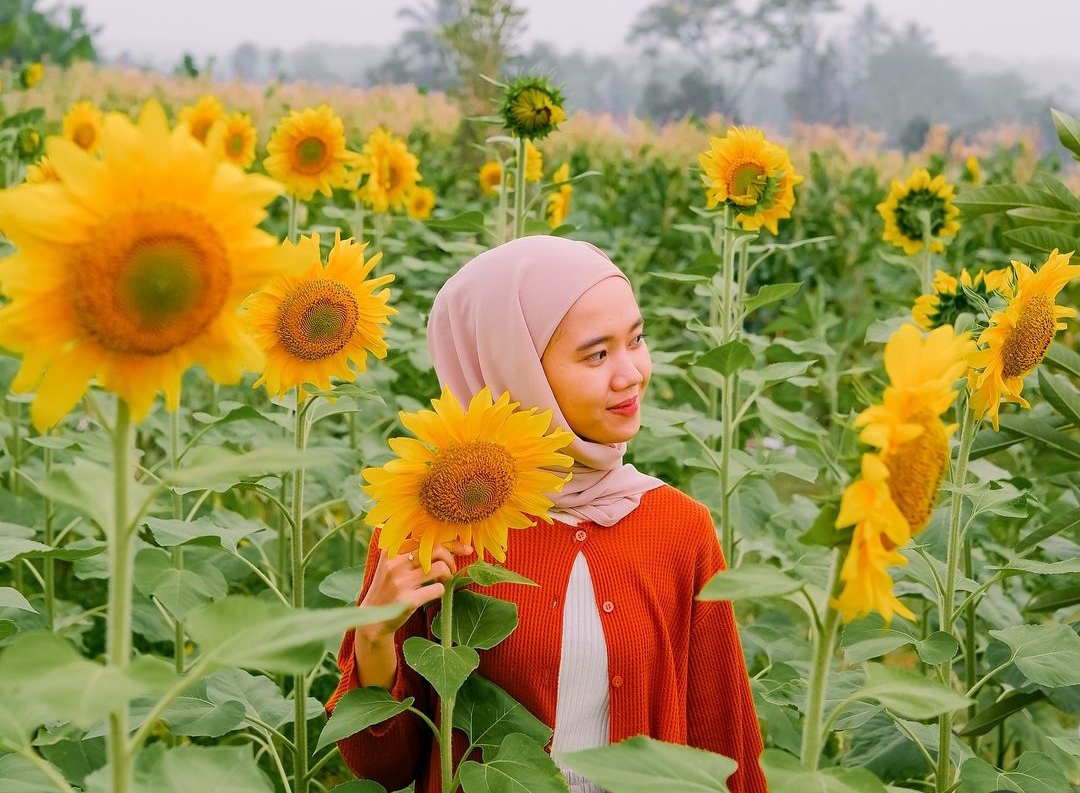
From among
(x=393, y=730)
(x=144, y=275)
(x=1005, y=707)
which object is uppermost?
(x=144, y=275)

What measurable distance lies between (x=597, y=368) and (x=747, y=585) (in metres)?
0.64

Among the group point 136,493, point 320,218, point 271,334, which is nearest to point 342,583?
point 271,334

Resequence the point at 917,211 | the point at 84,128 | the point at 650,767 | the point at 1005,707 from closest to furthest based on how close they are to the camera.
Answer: the point at 650,767 → the point at 1005,707 → the point at 917,211 → the point at 84,128

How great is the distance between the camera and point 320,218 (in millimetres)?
5441

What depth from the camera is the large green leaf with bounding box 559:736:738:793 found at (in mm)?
885

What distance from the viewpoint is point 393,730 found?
59.9 inches

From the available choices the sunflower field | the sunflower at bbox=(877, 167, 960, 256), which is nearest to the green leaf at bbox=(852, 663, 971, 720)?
the sunflower field

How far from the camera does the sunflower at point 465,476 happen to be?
1236mm

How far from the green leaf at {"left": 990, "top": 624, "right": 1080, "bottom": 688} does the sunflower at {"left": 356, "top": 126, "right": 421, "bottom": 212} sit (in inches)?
93.3

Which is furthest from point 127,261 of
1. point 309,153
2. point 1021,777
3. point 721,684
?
point 309,153

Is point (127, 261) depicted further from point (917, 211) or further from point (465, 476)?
point (917, 211)

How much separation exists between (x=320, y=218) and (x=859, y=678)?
417 centimetres

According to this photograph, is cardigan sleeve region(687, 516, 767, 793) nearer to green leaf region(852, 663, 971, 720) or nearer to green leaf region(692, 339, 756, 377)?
green leaf region(692, 339, 756, 377)

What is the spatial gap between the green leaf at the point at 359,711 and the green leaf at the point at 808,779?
22.1 inches
